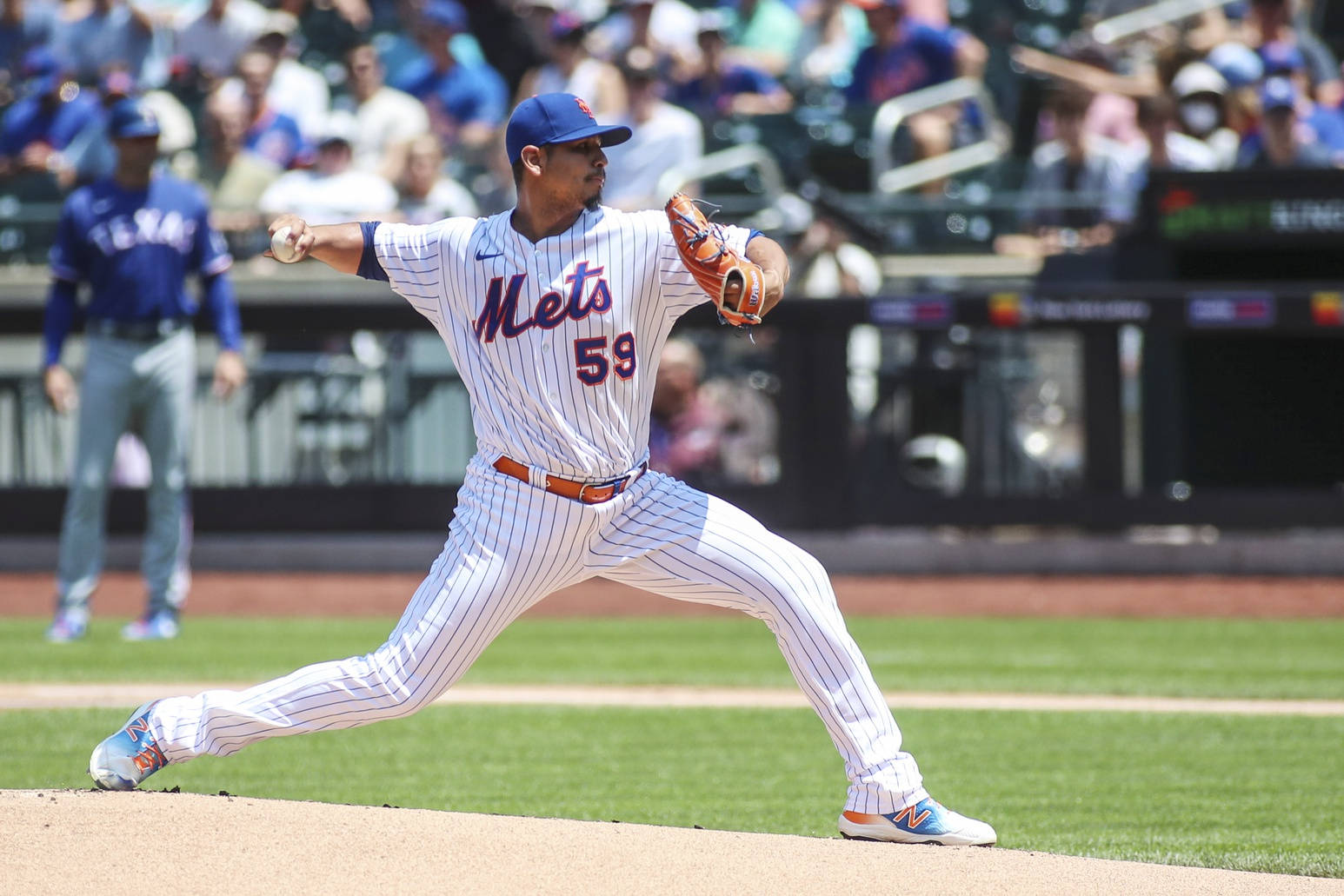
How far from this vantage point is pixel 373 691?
13.7 feet

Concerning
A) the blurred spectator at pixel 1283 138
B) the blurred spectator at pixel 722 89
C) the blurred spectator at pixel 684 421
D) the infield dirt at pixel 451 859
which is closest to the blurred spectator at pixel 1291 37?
the blurred spectator at pixel 1283 138

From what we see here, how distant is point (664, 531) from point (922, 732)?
8.37ft

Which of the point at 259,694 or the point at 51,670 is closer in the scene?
the point at 259,694

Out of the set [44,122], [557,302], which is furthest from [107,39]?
[557,302]

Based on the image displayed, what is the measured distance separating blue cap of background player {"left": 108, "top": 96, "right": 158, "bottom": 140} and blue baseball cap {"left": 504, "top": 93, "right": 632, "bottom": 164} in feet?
15.2

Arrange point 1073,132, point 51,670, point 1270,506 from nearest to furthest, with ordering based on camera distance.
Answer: point 51,670 < point 1270,506 < point 1073,132

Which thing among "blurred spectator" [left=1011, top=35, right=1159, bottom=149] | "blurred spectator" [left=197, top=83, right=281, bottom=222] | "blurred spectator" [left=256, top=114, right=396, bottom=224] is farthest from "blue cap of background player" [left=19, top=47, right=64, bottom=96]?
"blurred spectator" [left=1011, top=35, right=1159, bottom=149]

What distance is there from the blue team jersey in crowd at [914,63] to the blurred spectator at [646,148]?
169 cm

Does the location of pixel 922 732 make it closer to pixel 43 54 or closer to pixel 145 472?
pixel 145 472

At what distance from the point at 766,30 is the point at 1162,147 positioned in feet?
13.0

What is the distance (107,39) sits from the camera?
583 inches

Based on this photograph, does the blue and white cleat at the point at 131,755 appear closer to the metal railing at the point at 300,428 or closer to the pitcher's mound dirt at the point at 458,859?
the pitcher's mound dirt at the point at 458,859

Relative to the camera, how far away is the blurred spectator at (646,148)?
1198 centimetres

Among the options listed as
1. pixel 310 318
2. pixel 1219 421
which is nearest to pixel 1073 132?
pixel 1219 421
